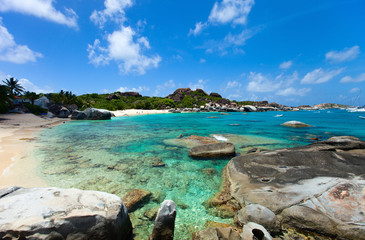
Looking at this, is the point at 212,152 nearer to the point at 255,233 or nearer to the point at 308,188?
the point at 308,188

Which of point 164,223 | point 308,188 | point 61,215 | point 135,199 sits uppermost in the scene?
point 61,215

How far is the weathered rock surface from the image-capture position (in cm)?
379

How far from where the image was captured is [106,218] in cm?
335

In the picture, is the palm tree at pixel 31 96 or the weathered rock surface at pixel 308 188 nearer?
the weathered rock surface at pixel 308 188

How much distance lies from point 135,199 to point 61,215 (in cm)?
256

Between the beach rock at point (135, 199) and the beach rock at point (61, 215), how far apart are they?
3.63 feet

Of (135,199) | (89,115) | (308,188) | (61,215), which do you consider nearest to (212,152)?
(308,188)

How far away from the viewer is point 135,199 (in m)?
5.36

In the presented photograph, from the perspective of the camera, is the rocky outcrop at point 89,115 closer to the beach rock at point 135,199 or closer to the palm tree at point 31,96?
the palm tree at point 31,96

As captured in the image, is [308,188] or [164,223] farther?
[308,188]

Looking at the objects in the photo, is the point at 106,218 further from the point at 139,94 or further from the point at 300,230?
the point at 139,94

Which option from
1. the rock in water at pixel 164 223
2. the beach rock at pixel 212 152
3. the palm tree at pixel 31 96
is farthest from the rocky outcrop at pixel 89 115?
the rock in water at pixel 164 223

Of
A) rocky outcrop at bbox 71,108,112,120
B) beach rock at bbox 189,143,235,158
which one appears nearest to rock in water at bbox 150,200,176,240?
beach rock at bbox 189,143,235,158

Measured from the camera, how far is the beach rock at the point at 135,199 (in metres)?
5.08
